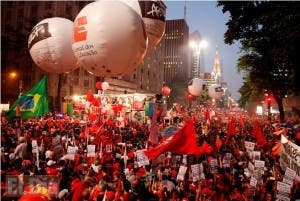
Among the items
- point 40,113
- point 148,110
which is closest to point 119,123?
point 148,110

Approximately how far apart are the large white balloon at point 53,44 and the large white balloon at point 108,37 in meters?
0.99

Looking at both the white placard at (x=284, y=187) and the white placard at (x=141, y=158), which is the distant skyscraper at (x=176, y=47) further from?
the white placard at (x=284, y=187)

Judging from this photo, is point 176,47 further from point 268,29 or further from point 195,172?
point 195,172

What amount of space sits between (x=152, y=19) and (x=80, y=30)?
208 cm

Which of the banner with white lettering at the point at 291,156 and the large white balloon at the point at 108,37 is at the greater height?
the large white balloon at the point at 108,37

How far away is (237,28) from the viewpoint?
25438mm

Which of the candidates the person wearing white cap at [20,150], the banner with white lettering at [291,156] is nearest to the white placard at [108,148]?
the person wearing white cap at [20,150]

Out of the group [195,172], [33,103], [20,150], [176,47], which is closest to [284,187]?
[195,172]

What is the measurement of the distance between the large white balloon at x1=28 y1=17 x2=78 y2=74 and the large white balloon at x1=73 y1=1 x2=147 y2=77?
3.24ft

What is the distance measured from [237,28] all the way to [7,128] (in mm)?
17396

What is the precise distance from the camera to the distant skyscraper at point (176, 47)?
566 feet

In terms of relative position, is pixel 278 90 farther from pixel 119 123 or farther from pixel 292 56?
pixel 119 123

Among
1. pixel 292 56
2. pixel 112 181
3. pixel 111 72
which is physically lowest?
pixel 112 181

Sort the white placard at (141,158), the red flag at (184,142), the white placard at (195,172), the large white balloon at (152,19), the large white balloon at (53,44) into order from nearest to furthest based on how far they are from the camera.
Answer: the large white balloon at (53,44)
the large white balloon at (152,19)
the red flag at (184,142)
the white placard at (195,172)
the white placard at (141,158)
